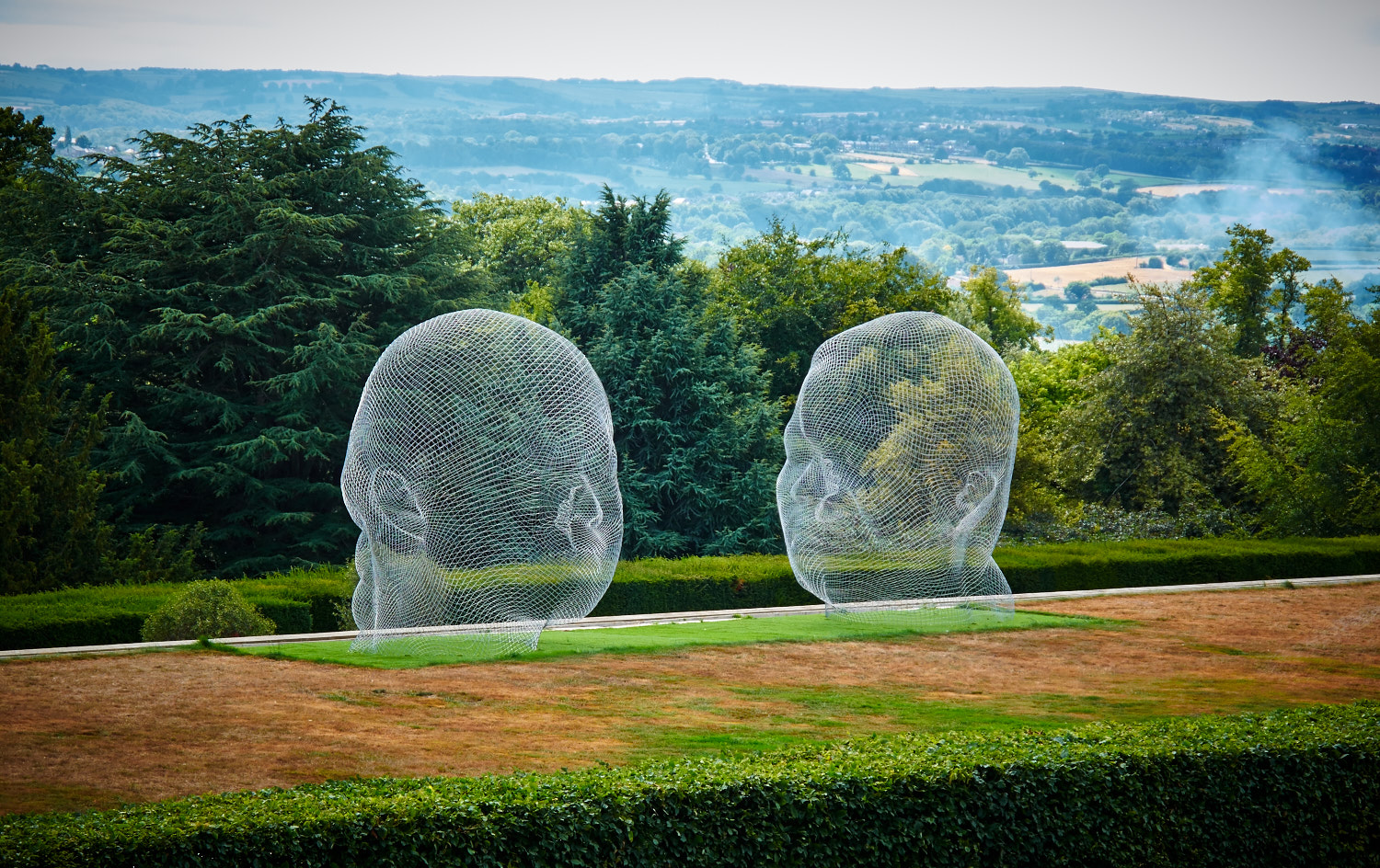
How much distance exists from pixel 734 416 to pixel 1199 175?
7313cm

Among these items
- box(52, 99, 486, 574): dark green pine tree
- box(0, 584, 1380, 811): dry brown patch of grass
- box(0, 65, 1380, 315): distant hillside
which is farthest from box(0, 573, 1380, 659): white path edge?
box(0, 65, 1380, 315): distant hillside

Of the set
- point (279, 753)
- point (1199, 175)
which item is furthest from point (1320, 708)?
point (1199, 175)

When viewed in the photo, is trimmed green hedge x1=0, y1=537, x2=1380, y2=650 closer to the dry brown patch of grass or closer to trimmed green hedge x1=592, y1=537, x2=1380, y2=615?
trimmed green hedge x1=592, y1=537, x2=1380, y2=615

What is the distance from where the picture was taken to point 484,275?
26953mm

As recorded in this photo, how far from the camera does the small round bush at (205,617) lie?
14.3m

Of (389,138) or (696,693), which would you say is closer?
(696,693)

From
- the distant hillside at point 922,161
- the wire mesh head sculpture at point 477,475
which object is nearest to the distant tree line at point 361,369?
the wire mesh head sculpture at point 477,475

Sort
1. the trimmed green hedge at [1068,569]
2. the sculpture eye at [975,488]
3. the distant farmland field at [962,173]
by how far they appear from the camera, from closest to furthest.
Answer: the sculpture eye at [975,488] → the trimmed green hedge at [1068,569] → the distant farmland field at [962,173]

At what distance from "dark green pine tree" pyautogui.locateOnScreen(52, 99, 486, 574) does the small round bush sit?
8.25 m

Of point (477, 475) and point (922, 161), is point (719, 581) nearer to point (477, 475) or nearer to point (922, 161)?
point (477, 475)

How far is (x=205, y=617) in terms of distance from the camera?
14453mm

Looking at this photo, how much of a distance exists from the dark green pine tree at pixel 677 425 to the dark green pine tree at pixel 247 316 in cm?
357

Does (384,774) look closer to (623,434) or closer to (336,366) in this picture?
(336,366)

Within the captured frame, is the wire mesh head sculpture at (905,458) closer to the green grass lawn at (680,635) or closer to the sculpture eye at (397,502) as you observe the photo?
A: the green grass lawn at (680,635)
